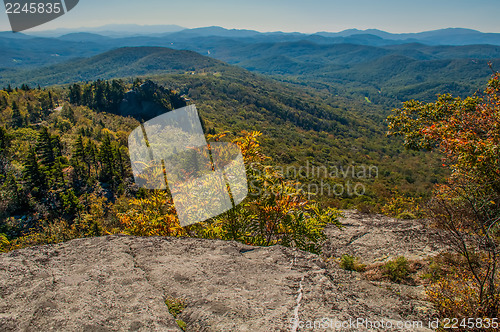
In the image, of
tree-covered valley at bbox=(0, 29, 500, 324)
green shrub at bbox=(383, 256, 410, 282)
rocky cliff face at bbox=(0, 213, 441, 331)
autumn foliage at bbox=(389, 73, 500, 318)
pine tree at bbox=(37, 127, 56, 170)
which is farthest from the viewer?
pine tree at bbox=(37, 127, 56, 170)

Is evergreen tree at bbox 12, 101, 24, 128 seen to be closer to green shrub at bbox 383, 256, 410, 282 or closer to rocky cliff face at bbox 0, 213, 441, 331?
rocky cliff face at bbox 0, 213, 441, 331

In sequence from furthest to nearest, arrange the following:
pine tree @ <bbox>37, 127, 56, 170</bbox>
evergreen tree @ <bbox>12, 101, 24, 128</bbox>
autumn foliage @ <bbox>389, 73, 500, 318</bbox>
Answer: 1. evergreen tree @ <bbox>12, 101, 24, 128</bbox>
2. pine tree @ <bbox>37, 127, 56, 170</bbox>
3. autumn foliage @ <bbox>389, 73, 500, 318</bbox>

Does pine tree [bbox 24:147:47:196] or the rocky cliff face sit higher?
the rocky cliff face

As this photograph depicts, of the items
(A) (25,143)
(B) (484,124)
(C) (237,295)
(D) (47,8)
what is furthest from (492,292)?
(A) (25,143)

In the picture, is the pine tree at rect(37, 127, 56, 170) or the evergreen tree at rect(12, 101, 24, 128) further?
the evergreen tree at rect(12, 101, 24, 128)

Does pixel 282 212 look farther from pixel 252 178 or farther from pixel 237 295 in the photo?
pixel 237 295

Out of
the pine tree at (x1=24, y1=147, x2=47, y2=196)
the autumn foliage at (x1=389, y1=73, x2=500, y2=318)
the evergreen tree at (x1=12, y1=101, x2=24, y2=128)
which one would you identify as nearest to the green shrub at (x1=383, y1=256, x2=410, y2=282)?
the autumn foliage at (x1=389, y1=73, x2=500, y2=318)
